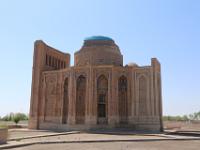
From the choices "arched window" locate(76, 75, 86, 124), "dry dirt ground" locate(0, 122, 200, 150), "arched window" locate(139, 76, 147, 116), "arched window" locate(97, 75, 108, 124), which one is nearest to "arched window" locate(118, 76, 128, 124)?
"arched window" locate(97, 75, 108, 124)

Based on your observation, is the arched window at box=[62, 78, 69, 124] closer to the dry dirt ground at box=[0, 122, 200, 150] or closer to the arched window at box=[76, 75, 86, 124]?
the arched window at box=[76, 75, 86, 124]

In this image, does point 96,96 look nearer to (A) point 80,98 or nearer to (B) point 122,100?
(A) point 80,98

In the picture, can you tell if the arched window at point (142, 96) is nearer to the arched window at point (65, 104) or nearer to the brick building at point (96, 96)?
the brick building at point (96, 96)

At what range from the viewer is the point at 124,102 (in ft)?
106

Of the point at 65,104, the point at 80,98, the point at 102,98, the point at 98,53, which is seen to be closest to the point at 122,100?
the point at 102,98

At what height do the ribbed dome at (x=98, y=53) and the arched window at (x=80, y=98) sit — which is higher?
the ribbed dome at (x=98, y=53)

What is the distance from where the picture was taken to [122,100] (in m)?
32.4

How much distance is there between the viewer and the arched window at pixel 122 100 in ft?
104

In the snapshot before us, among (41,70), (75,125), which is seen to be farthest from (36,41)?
(75,125)

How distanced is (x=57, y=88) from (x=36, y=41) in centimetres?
725

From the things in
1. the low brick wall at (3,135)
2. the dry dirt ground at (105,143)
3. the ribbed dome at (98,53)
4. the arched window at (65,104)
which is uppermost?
the ribbed dome at (98,53)

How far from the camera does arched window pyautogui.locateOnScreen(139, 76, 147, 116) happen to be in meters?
31.1

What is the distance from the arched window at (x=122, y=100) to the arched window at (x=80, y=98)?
14.5 feet

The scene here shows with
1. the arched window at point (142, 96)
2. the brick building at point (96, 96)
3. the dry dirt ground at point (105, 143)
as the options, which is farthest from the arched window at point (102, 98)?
the dry dirt ground at point (105, 143)
